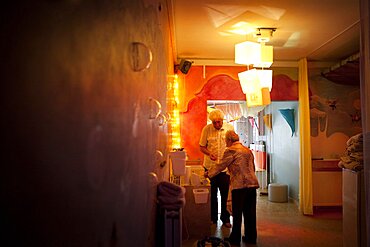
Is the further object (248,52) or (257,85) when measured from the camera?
(257,85)

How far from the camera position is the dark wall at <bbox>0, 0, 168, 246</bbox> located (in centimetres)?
38

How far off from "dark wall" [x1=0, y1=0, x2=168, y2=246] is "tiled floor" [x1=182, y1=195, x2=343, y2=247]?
293 centimetres

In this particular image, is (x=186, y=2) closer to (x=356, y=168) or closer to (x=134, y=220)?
(x=356, y=168)

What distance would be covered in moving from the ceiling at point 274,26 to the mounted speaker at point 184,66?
140mm

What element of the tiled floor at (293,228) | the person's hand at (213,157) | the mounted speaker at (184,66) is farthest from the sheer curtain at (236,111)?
the person's hand at (213,157)

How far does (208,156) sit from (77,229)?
4.10m

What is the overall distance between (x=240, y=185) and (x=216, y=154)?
1.07 m

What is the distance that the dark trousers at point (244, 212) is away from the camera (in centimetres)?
357

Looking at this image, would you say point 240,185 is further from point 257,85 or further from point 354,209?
→ point 257,85

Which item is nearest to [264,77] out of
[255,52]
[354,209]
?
[255,52]

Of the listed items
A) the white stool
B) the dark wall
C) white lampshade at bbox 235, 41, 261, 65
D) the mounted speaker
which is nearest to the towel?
the dark wall

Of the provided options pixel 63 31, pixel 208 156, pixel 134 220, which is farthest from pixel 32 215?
pixel 208 156

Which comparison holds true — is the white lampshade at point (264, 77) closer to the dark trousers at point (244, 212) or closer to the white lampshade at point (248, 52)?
the white lampshade at point (248, 52)

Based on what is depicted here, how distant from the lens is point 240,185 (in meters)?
3.55
